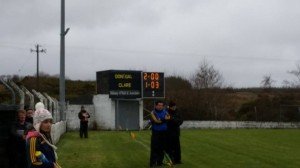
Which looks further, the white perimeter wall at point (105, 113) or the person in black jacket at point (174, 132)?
the white perimeter wall at point (105, 113)

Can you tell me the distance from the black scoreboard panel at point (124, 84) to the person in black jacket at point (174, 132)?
1018 inches

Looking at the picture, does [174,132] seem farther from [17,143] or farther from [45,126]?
[45,126]

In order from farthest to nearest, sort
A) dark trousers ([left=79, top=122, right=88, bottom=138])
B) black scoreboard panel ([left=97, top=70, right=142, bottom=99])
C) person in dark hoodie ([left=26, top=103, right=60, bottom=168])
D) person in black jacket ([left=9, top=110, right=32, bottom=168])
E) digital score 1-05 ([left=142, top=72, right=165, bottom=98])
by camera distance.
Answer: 1. digital score 1-05 ([left=142, top=72, right=165, bottom=98])
2. black scoreboard panel ([left=97, top=70, right=142, bottom=99])
3. dark trousers ([left=79, top=122, right=88, bottom=138])
4. person in black jacket ([left=9, top=110, right=32, bottom=168])
5. person in dark hoodie ([left=26, top=103, right=60, bottom=168])

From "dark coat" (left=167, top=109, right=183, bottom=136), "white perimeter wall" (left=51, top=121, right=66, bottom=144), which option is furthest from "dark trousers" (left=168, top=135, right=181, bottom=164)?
"white perimeter wall" (left=51, top=121, right=66, bottom=144)

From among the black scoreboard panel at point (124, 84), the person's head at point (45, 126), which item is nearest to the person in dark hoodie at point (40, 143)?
the person's head at point (45, 126)

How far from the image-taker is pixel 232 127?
162 ft

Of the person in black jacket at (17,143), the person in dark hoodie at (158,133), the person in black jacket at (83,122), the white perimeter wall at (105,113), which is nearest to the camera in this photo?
the person in black jacket at (17,143)

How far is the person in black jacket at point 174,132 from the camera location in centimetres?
1728

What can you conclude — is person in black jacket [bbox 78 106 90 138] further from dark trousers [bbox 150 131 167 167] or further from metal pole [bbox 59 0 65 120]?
dark trousers [bbox 150 131 167 167]

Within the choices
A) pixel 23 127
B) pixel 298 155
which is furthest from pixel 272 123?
pixel 23 127

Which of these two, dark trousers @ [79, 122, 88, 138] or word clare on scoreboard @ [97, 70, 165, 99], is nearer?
dark trousers @ [79, 122, 88, 138]

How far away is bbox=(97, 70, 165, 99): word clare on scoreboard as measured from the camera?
4338 cm

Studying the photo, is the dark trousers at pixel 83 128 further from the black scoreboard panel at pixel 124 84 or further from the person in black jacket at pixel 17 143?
the person in black jacket at pixel 17 143

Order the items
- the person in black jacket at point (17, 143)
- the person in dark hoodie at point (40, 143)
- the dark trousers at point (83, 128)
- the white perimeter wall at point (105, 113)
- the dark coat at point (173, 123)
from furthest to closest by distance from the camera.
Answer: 1. the white perimeter wall at point (105, 113)
2. the dark trousers at point (83, 128)
3. the dark coat at point (173, 123)
4. the person in black jacket at point (17, 143)
5. the person in dark hoodie at point (40, 143)
